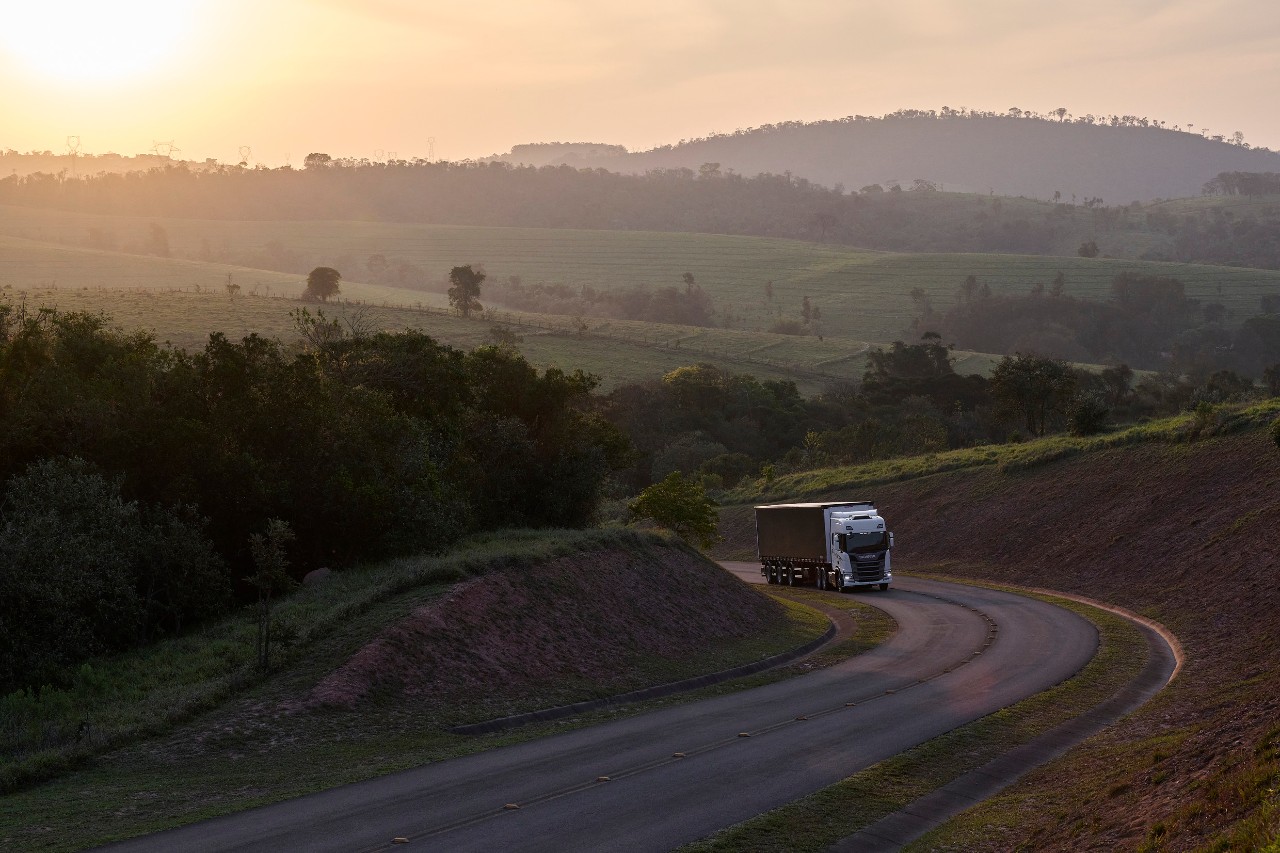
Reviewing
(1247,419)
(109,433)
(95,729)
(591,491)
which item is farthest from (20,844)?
(1247,419)

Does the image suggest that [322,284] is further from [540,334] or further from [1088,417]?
[1088,417]

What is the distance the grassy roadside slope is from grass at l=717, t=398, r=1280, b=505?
0.30m

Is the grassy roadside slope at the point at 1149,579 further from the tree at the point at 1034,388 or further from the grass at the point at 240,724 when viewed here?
the tree at the point at 1034,388

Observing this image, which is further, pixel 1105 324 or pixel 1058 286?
pixel 1058 286

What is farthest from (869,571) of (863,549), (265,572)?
(265,572)

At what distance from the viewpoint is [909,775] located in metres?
18.8

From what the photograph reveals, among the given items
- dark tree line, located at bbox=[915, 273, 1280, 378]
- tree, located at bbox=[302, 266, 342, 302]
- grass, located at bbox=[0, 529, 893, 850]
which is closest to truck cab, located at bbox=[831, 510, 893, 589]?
grass, located at bbox=[0, 529, 893, 850]

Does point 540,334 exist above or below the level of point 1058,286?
below

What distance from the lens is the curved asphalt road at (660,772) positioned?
1527 centimetres

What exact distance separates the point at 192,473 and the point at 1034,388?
57928 mm

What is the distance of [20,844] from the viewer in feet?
47.0

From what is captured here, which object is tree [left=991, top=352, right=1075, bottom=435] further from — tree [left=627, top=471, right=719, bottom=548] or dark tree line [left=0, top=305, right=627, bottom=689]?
dark tree line [left=0, top=305, right=627, bottom=689]

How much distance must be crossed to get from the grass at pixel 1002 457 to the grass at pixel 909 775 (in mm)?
26996

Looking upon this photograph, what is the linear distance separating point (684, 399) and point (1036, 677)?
70.9 meters
